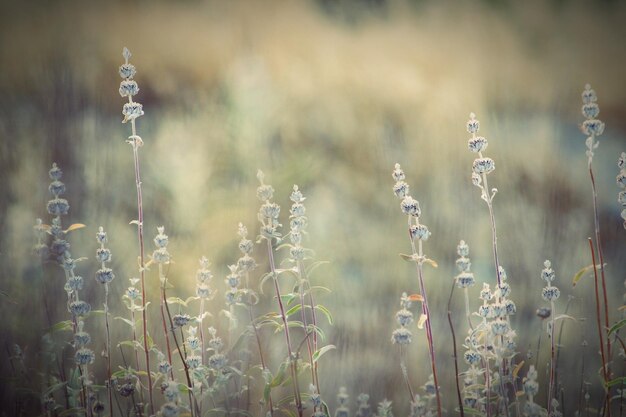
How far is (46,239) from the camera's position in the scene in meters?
1.38

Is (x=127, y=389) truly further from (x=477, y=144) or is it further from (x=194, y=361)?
(x=477, y=144)

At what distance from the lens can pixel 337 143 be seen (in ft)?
4.80

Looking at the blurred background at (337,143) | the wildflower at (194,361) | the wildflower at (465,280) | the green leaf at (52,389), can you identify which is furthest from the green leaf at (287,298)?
the green leaf at (52,389)

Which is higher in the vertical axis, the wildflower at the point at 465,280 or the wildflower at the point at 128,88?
the wildflower at the point at 128,88

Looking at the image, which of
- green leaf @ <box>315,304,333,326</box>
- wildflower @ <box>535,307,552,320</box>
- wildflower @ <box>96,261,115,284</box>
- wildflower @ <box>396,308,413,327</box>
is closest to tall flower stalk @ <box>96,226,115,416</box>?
wildflower @ <box>96,261,115,284</box>

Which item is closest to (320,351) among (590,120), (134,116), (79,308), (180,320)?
(180,320)

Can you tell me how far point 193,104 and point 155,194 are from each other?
0.75ft

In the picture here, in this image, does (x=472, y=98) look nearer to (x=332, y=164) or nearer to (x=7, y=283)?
(x=332, y=164)

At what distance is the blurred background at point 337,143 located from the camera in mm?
1403

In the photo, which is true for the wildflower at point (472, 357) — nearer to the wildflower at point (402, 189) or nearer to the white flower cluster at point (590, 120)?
the wildflower at point (402, 189)

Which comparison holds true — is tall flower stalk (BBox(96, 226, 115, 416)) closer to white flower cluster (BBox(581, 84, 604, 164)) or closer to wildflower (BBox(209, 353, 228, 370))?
wildflower (BBox(209, 353, 228, 370))

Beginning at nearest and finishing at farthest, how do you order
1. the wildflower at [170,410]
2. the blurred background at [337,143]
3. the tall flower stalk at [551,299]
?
the wildflower at [170,410]
the tall flower stalk at [551,299]
the blurred background at [337,143]

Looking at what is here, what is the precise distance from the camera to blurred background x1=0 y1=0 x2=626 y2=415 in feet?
4.60

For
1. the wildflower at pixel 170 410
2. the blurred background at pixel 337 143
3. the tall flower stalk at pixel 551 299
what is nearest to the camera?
the wildflower at pixel 170 410
